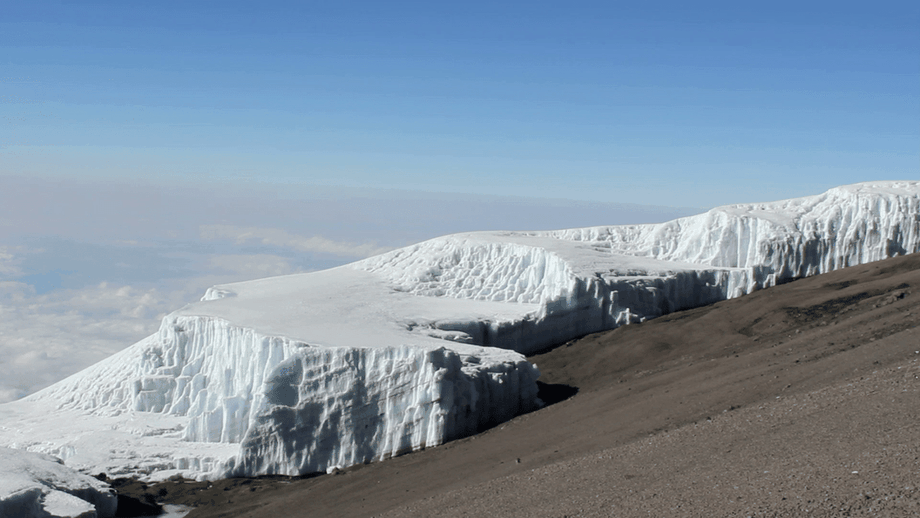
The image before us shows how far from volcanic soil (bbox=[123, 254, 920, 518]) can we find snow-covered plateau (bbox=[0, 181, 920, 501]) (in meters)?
1.59

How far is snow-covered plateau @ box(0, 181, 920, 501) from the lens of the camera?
2773 cm

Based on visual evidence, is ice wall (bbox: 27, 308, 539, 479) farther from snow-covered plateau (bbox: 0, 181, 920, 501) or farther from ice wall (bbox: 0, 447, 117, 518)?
ice wall (bbox: 0, 447, 117, 518)

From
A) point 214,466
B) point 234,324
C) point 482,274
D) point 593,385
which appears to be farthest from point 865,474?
point 482,274

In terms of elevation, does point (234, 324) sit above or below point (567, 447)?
above

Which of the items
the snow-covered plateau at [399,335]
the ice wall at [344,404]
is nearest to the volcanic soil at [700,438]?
the ice wall at [344,404]

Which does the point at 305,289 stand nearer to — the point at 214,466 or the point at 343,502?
the point at 214,466

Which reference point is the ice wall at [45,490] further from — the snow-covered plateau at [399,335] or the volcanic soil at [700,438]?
the snow-covered plateau at [399,335]

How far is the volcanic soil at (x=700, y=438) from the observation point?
15148 mm

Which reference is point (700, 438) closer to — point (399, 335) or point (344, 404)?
point (344, 404)

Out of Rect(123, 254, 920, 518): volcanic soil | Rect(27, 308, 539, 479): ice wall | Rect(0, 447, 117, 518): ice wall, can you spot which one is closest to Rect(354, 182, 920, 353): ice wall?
Rect(123, 254, 920, 518): volcanic soil

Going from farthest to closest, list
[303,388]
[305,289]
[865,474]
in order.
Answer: [305,289]
[303,388]
[865,474]

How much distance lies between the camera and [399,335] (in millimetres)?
31641

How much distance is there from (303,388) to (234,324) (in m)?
6.32

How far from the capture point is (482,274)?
44594mm
